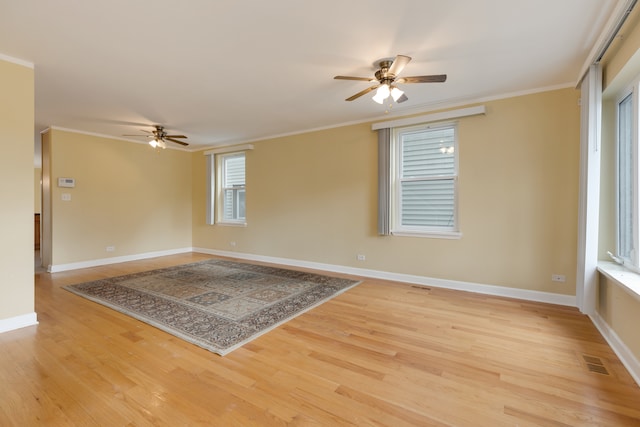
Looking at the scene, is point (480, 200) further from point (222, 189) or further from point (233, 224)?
point (222, 189)

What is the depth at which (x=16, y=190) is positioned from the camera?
2.79 m

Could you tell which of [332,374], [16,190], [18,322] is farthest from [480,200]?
[18,322]

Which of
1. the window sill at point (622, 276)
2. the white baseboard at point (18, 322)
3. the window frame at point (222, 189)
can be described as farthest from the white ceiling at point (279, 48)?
the window frame at point (222, 189)

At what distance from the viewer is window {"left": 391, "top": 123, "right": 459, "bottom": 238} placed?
4.12m

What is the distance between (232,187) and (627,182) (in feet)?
20.3

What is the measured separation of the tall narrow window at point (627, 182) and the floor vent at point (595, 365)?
2.77 ft

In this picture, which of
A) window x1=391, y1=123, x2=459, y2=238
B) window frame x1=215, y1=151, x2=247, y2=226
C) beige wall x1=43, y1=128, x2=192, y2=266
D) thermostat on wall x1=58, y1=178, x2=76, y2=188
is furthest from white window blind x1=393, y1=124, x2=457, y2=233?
thermostat on wall x1=58, y1=178, x2=76, y2=188

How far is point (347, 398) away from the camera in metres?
1.80

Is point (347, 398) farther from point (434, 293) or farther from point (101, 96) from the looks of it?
point (101, 96)

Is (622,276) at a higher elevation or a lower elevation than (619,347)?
higher

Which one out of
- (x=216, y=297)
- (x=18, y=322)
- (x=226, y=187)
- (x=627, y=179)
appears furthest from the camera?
(x=226, y=187)

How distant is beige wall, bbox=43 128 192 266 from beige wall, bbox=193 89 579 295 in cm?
299

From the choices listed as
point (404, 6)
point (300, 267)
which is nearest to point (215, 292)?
point (300, 267)

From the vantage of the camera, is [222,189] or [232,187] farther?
[222,189]
